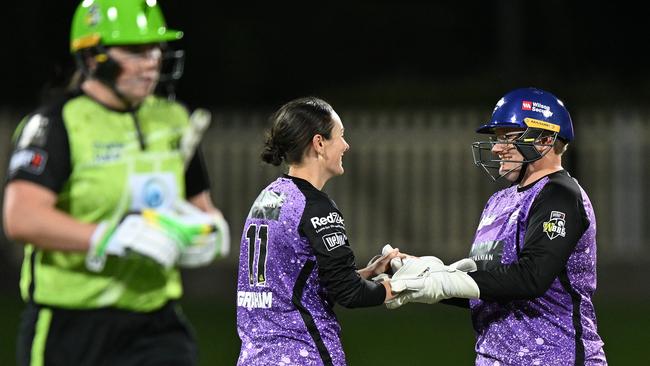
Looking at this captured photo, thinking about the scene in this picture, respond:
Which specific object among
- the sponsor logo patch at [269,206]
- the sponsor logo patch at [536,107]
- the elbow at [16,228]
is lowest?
the sponsor logo patch at [269,206]

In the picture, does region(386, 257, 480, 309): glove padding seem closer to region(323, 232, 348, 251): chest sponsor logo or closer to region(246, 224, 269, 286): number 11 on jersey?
region(323, 232, 348, 251): chest sponsor logo

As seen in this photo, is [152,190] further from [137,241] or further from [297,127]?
[297,127]

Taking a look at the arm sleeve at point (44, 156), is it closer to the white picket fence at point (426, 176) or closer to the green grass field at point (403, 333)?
the green grass field at point (403, 333)

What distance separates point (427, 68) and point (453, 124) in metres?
6.84

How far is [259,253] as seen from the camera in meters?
5.16

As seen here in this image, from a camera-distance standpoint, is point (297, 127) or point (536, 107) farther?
point (536, 107)

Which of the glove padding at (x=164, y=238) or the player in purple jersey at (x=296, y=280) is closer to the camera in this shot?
the glove padding at (x=164, y=238)

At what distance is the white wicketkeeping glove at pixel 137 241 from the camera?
4.21 meters

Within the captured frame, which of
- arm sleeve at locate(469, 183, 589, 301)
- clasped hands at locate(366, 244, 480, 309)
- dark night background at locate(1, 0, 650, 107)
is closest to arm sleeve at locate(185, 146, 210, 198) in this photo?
clasped hands at locate(366, 244, 480, 309)

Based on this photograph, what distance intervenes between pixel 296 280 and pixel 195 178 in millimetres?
650

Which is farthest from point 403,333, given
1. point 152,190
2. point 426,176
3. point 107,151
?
point 107,151

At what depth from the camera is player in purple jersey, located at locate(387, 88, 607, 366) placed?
5266mm

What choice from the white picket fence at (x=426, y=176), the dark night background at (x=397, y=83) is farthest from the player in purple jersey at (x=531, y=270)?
the white picket fence at (x=426, y=176)

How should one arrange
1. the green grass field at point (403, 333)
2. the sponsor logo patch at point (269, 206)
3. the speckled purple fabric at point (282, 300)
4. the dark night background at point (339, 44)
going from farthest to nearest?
the dark night background at point (339, 44), the green grass field at point (403, 333), the sponsor logo patch at point (269, 206), the speckled purple fabric at point (282, 300)
